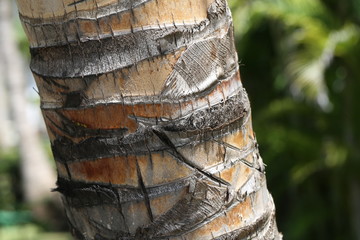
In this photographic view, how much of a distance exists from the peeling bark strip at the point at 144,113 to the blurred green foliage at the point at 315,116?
655cm

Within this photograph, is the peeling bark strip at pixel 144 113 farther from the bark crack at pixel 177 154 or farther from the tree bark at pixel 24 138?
the tree bark at pixel 24 138

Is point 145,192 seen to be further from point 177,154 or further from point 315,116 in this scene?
point 315,116

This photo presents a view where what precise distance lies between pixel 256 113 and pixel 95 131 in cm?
938

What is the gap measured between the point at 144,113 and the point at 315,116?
322 inches

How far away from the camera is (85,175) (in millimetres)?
1664

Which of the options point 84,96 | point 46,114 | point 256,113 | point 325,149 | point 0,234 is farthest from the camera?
point 0,234

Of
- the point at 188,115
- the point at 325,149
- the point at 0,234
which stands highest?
the point at 188,115

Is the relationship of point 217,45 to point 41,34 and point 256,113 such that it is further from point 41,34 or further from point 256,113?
point 256,113

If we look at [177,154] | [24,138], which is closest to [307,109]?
[24,138]

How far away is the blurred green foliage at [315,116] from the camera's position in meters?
8.27

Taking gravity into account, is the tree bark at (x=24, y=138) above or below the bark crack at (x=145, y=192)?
below

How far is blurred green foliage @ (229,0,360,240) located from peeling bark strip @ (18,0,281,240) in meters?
6.55

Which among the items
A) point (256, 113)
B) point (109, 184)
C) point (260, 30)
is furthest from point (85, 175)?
point (260, 30)

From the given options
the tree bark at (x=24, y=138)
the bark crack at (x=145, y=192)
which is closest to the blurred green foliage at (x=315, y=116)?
the tree bark at (x=24, y=138)
